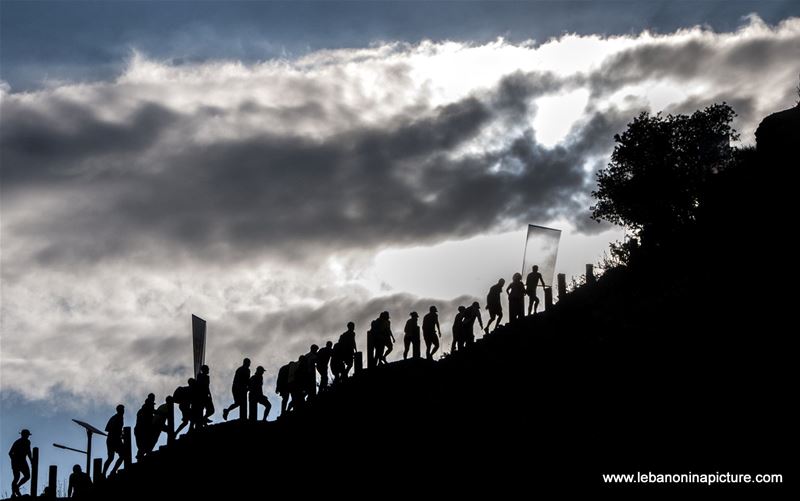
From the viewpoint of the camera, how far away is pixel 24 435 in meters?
22.2

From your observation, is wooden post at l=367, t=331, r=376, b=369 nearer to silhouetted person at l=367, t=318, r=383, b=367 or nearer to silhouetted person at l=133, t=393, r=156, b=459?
silhouetted person at l=367, t=318, r=383, b=367

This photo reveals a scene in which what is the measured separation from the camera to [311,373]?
23719 millimetres

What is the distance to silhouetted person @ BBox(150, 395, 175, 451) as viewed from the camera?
22328 millimetres

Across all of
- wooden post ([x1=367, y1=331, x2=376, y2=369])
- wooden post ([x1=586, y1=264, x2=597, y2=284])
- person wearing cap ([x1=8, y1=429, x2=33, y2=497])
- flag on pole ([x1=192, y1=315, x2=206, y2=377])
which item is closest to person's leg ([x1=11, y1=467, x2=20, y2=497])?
person wearing cap ([x1=8, y1=429, x2=33, y2=497])

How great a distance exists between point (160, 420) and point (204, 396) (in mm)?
1205

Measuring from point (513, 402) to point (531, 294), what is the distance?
763 cm

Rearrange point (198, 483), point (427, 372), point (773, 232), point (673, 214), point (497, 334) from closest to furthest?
point (198, 483) < point (427, 372) < point (497, 334) < point (773, 232) < point (673, 214)

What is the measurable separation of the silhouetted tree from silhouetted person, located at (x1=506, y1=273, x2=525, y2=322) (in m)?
31.3

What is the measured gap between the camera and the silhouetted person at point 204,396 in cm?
2273

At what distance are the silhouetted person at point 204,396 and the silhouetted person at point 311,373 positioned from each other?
2.50 metres

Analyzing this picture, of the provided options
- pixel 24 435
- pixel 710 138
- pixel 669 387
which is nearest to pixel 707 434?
pixel 669 387

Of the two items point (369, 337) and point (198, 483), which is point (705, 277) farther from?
point (198, 483)

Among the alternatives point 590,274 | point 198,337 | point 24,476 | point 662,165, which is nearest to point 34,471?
point 24,476

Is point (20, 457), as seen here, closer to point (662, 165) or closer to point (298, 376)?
point (298, 376)
